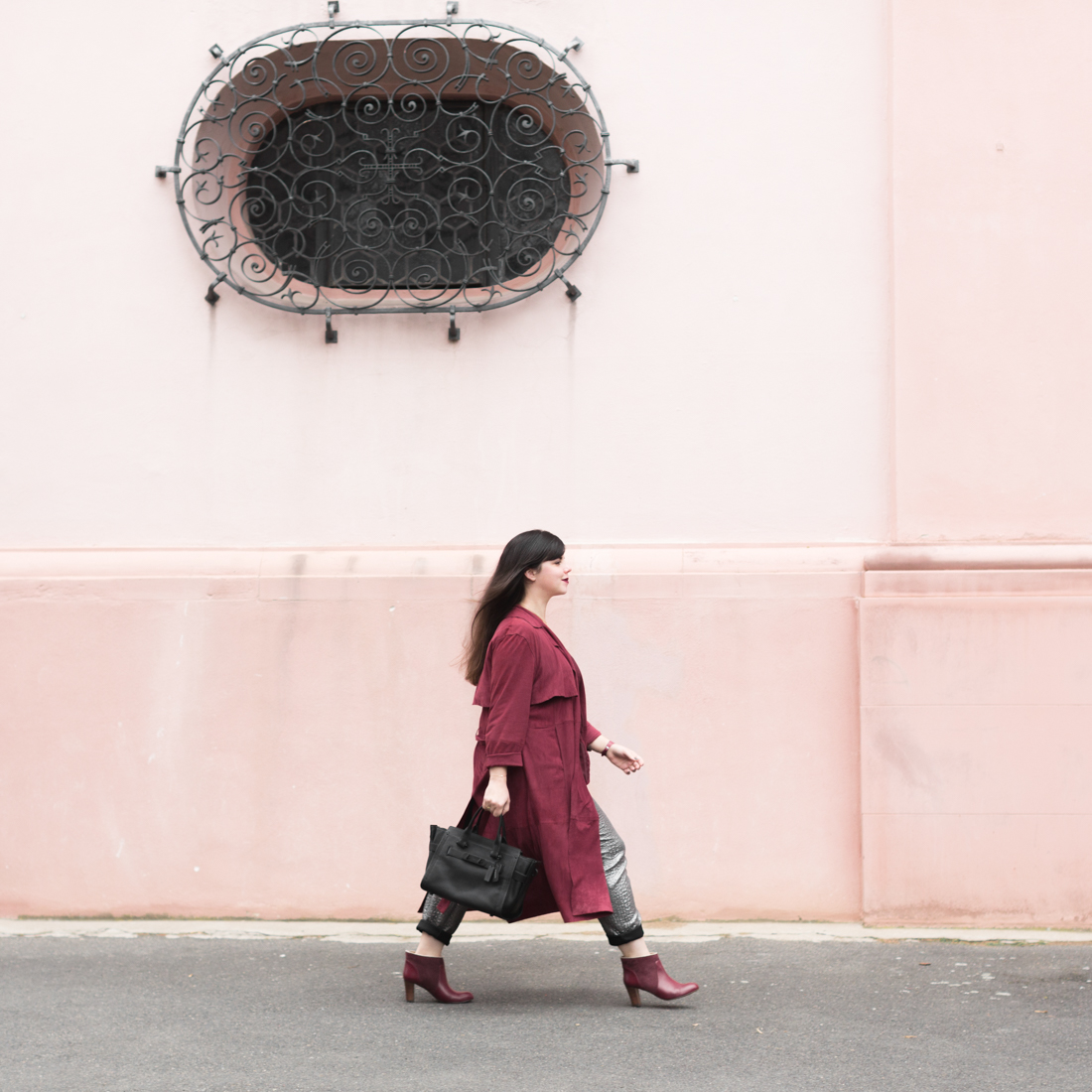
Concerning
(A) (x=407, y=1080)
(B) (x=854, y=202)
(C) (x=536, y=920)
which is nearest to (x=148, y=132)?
(B) (x=854, y=202)

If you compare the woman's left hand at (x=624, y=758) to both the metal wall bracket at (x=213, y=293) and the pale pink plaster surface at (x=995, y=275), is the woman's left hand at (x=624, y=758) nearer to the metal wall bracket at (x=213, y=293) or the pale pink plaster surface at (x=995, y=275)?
the pale pink plaster surface at (x=995, y=275)

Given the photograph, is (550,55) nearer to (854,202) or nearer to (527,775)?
(854,202)

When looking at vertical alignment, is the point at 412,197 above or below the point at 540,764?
above

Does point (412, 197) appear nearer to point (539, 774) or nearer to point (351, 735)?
point (351, 735)

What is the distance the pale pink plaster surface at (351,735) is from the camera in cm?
585

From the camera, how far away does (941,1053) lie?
407 centimetres

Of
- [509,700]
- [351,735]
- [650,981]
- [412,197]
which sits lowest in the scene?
[650,981]

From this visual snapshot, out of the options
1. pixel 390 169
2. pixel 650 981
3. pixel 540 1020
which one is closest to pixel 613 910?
pixel 650 981

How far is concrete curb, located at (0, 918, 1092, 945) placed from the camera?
558 cm

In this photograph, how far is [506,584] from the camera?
459 cm

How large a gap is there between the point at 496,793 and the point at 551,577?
0.80 meters

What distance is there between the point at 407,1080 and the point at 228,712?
8.44 ft

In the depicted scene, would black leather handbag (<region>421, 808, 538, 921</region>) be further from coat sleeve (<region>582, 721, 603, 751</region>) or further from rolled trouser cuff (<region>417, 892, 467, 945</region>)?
coat sleeve (<region>582, 721, 603, 751</region>)

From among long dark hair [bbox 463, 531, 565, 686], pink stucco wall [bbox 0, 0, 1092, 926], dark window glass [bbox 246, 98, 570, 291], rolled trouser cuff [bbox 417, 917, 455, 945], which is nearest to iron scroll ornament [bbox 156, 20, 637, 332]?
dark window glass [bbox 246, 98, 570, 291]
